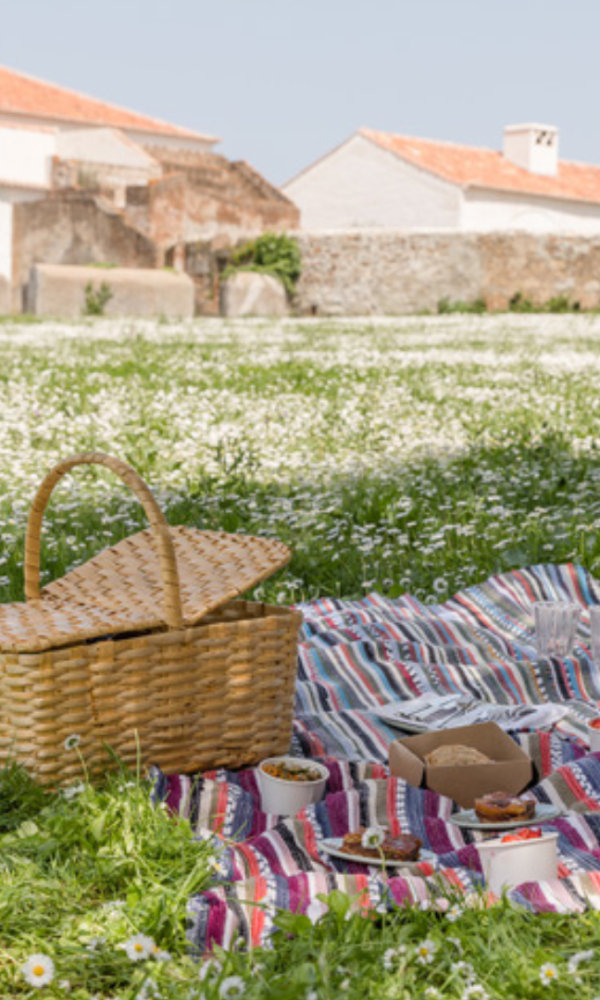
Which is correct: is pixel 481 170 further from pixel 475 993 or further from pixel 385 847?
pixel 475 993

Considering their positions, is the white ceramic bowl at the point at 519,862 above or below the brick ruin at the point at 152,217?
below

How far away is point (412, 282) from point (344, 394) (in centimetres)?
1969

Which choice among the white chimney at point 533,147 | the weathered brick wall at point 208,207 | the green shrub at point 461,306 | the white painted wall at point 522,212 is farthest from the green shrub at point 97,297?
the white chimney at point 533,147

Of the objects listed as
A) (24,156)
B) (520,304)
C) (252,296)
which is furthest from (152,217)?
(520,304)

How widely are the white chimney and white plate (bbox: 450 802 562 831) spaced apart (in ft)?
152

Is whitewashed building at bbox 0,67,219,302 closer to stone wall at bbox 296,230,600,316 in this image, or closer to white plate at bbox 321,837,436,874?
stone wall at bbox 296,230,600,316

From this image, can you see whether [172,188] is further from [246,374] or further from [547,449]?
[547,449]

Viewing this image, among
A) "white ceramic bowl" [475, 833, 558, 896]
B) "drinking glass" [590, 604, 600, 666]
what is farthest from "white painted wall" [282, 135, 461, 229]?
"white ceramic bowl" [475, 833, 558, 896]

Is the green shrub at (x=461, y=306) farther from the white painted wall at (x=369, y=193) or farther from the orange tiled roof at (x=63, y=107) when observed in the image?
the orange tiled roof at (x=63, y=107)

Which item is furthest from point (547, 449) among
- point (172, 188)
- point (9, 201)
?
point (9, 201)

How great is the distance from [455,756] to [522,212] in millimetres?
42468

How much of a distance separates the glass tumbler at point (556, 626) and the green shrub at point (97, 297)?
67.3 feet

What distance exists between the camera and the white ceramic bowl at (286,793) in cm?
280

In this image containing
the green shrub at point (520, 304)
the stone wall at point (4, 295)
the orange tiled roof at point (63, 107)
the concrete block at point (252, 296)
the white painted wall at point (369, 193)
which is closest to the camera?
the concrete block at point (252, 296)
